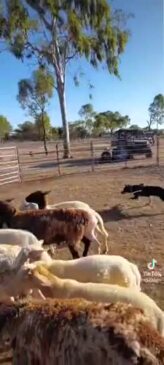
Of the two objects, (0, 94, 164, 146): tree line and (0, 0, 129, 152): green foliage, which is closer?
(0, 0, 129, 152): green foliage

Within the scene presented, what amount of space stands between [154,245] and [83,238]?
1.43 metres

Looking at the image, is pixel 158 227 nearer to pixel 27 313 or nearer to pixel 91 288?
pixel 91 288

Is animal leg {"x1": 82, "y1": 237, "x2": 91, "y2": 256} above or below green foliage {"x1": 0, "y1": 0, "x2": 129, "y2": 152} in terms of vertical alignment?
Answer: below

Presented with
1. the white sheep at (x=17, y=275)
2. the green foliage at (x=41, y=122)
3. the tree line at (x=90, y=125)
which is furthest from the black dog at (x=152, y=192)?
the tree line at (x=90, y=125)

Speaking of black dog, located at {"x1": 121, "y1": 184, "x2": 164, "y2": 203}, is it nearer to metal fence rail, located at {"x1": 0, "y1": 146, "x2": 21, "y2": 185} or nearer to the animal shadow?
the animal shadow

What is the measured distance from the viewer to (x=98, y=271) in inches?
174

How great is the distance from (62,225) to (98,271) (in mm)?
1940

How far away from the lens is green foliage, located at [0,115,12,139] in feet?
235

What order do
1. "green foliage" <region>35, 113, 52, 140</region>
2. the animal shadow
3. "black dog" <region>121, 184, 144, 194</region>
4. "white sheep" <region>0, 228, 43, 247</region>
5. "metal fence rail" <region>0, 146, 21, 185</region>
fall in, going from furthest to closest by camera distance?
"green foliage" <region>35, 113, 52, 140</region> < "metal fence rail" <region>0, 146, 21, 185</region> < "black dog" <region>121, 184, 144, 194</region> < the animal shadow < "white sheep" <region>0, 228, 43, 247</region>

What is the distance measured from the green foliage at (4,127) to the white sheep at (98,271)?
220ft

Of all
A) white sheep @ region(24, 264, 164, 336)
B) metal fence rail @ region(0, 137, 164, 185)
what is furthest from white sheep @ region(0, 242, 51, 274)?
metal fence rail @ region(0, 137, 164, 185)

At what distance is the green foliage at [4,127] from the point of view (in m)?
71.7

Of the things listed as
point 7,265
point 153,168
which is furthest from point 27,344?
point 153,168

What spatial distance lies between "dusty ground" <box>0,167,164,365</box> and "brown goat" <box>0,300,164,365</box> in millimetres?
1123
